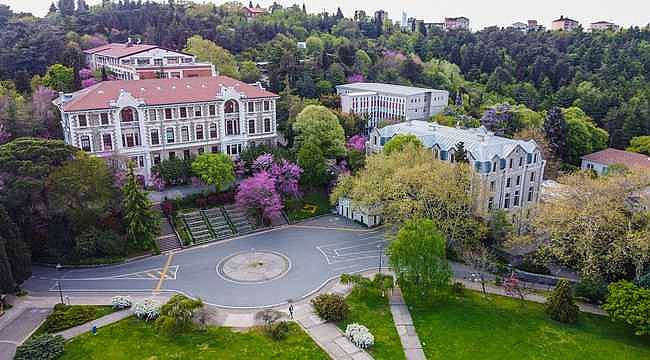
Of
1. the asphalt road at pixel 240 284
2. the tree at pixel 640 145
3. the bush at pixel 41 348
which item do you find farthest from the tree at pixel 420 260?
the tree at pixel 640 145

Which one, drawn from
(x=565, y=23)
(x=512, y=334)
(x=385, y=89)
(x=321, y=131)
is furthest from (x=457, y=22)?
(x=512, y=334)

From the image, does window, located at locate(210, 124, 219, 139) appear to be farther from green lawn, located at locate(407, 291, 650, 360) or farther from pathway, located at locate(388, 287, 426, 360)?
green lawn, located at locate(407, 291, 650, 360)

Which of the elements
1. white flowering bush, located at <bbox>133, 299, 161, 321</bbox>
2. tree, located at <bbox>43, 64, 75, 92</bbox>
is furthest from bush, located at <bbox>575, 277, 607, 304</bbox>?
tree, located at <bbox>43, 64, 75, 92</bbox>

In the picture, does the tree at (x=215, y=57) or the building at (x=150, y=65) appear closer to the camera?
the building at (x=150, y=65)

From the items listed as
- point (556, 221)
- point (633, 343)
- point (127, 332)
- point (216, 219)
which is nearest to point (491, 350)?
point (633, 343)

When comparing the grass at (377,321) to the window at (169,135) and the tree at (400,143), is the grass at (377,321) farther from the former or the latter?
the window at (169,135)
